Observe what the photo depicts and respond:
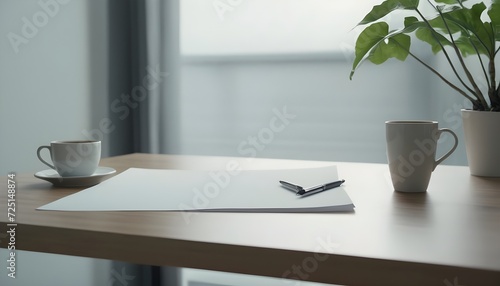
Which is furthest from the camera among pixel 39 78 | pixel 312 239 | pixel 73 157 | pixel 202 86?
pixel 202 86

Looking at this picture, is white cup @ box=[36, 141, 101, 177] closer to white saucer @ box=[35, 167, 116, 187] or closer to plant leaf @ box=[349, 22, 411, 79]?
white saucer @ box=[35, 167, 116, 187]

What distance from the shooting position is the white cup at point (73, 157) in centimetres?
98

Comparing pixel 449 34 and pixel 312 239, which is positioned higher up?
pixel 449 34

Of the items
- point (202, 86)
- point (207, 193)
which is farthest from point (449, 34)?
point (202, 86)

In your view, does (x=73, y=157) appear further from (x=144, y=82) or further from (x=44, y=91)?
(x=144, y=82)

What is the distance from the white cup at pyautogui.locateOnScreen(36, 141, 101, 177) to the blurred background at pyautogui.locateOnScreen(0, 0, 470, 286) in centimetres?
88

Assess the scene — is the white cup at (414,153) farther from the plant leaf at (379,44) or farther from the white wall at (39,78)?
the white wall at (39,78)

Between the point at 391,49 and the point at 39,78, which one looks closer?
the point at 391,49

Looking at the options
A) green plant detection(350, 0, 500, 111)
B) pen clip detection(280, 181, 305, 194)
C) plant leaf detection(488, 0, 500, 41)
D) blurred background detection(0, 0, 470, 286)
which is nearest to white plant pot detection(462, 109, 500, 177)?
green plant detection(350, 0, 500, 111)

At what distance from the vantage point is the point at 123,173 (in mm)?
1091

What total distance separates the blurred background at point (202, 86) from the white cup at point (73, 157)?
882mm

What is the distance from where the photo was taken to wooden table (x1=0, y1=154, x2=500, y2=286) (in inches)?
21.3

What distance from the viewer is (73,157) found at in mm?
982

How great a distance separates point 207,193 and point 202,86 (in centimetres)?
147
